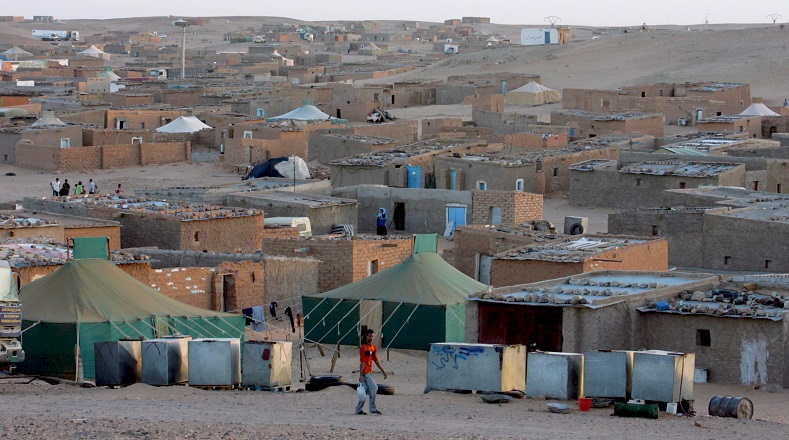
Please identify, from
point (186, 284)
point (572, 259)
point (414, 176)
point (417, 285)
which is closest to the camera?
point (417, 285)

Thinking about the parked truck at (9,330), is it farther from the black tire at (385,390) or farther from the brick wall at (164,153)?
the brick wall at (164,153)

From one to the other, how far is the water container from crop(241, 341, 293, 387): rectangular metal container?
407 centimetres

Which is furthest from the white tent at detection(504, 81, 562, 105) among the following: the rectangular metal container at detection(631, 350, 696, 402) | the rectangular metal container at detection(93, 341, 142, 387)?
the rectangular metal container at detection(631, 350, 696, 402)

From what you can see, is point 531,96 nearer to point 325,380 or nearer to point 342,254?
point 342,254

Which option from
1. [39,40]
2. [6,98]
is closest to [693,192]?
[6,98]

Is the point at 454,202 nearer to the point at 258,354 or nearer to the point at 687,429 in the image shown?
the point at 258,354

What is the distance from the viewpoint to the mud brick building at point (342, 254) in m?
24.2

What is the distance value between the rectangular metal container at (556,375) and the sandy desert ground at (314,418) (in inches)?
6.5

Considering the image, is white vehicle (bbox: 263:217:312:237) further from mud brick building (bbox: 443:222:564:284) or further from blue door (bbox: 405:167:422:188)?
blue door (bbox: 405:167:422:188)

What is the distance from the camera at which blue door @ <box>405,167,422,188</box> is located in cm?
3675

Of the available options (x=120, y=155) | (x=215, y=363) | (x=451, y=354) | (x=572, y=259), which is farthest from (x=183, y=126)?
(x=451, y=354)

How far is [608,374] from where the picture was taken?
1502cm

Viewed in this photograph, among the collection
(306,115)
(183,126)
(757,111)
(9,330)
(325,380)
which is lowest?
(325,380)

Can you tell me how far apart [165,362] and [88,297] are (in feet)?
9.13
